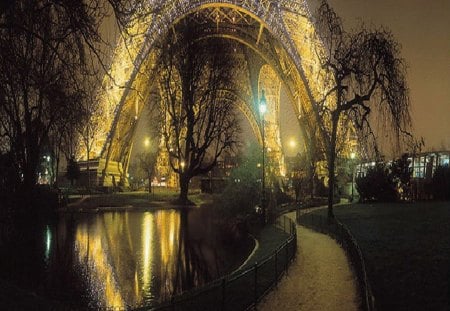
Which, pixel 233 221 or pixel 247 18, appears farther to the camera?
pixel 247 18

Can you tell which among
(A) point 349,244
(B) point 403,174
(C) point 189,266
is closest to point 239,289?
(A) point 349,244

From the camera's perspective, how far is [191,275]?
14.2 metres

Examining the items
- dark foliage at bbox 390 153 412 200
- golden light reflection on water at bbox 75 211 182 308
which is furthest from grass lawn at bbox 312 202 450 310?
dark foliage at bbox 390 153 412 200

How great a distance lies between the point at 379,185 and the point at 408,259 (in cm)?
2302

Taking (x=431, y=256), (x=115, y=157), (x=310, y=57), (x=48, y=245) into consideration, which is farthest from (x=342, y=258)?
(x=115, y=157)

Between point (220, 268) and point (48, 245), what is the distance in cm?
724

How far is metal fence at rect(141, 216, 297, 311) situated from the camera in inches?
339

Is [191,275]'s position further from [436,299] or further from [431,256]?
[436,299]

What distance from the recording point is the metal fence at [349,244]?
8.86m

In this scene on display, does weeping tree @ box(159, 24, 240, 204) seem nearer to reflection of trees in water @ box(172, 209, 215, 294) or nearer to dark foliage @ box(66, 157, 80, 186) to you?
dark foliage @ box(66, 157, 80, 186)

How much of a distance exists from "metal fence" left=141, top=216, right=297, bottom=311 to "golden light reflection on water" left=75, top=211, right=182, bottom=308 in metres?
1.81

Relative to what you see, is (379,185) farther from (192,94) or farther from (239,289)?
(239,289)

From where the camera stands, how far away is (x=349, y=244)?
47.5 feet

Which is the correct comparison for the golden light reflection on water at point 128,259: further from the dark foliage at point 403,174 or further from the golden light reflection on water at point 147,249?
the dark foliage at point 403,174
